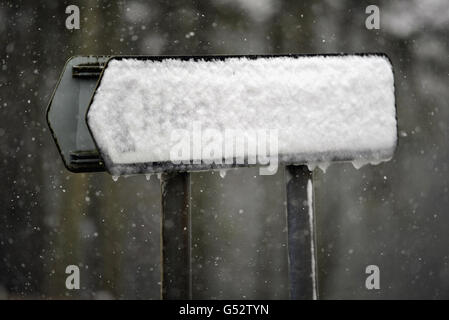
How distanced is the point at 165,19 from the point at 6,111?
0.98 metres

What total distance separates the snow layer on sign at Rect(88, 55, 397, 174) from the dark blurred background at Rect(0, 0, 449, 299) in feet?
3.55

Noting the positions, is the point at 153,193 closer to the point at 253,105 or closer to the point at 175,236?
the point at 175,236

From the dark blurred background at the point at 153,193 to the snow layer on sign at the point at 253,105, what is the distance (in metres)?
1.08

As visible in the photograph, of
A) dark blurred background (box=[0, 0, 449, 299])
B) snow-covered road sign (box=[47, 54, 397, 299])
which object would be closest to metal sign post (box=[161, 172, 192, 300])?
snow-covered road sign (box=[47, 54, 397, 299])

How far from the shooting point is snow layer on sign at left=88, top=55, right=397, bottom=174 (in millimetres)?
721

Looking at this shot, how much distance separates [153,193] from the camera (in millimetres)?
1848

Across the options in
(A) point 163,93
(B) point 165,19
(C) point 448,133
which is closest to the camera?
(A) point 163,93

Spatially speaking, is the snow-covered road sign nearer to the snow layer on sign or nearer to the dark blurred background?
the snow layer on sign

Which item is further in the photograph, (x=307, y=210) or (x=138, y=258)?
(x=138, y=258)

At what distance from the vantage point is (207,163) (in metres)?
0.75

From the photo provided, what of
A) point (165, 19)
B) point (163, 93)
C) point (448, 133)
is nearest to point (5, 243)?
point (165, 19)

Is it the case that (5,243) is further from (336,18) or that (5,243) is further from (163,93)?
(336,18)

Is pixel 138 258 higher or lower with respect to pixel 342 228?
lower

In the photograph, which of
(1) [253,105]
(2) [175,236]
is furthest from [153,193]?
(1) [253,105]
